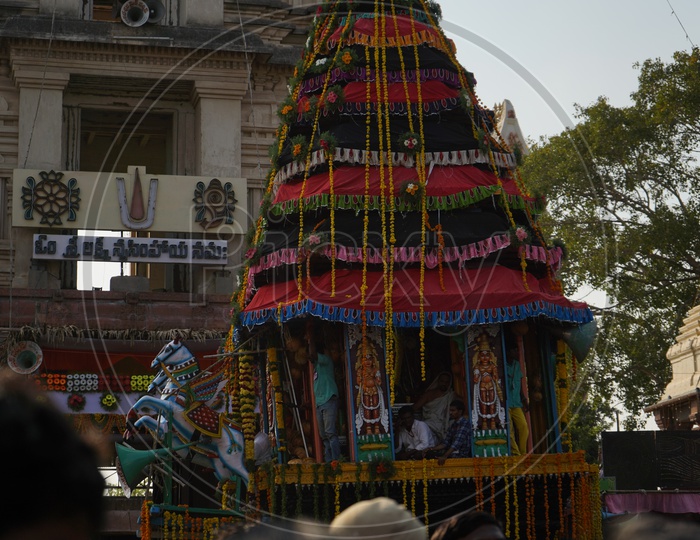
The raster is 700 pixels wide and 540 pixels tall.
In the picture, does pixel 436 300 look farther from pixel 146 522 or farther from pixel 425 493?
pixel 146 522

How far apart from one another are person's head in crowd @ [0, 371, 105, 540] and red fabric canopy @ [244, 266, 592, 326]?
8.99 metres

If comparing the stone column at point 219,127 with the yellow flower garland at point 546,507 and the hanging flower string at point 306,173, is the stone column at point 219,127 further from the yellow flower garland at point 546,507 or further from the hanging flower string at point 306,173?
the yellow flower garland at point 546,507

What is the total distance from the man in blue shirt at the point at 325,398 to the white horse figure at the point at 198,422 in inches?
56.2

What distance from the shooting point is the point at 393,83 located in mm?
12633

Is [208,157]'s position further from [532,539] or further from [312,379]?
[532,539]

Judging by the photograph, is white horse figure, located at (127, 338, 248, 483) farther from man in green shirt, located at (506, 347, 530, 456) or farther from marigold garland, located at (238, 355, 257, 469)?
man in green shirt, located at (506, 347, 530, 456)

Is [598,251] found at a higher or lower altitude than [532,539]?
higher

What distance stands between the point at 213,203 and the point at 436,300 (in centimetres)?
1355

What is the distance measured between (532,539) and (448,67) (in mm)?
5079

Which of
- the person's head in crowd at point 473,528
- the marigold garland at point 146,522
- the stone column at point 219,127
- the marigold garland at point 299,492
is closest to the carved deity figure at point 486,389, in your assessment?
the marigold garland at point 299,492

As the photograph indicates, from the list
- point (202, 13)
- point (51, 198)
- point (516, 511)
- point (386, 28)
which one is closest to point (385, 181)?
point (386, 28)

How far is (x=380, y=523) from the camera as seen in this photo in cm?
424

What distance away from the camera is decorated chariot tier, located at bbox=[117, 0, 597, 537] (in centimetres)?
1119

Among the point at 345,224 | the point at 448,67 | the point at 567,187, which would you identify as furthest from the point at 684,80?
the point at 345,224
